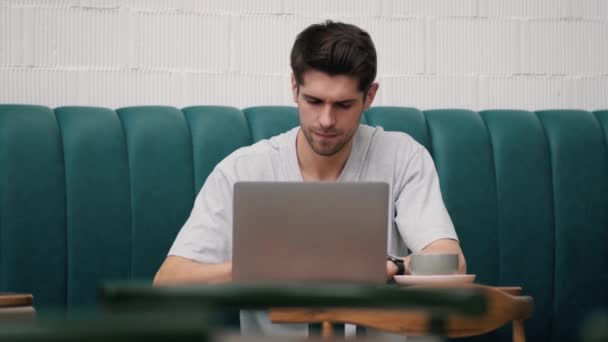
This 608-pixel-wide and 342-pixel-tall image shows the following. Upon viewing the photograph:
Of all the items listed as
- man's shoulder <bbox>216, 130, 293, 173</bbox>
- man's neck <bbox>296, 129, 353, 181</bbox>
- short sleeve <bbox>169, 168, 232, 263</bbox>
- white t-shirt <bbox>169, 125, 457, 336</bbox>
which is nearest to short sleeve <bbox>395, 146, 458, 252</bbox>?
white t-shirt <bbox>169, 125, 457, 336</bbox>

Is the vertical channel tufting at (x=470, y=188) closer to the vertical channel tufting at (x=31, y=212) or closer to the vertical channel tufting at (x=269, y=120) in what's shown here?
the vertical channel tufting at (x=269, y=120)

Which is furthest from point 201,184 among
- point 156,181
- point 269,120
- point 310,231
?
point 310,231

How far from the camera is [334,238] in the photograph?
170 cm

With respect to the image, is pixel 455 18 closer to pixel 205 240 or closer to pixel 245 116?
pixel 245 116

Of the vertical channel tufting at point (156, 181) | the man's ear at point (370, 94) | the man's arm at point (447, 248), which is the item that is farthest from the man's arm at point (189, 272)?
the man's ear at point (370, 94)

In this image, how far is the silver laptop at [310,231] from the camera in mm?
1692

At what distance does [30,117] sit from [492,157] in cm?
123

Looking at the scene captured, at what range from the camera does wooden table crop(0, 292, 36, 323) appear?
152 centimetres

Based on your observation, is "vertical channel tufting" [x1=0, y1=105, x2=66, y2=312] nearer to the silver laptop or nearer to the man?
the man

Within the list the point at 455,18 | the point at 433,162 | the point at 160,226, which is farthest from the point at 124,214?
the point at 455,18

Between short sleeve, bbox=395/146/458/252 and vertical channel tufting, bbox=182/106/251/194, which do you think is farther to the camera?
vertical channel tufting, bbox=182/106/251/194

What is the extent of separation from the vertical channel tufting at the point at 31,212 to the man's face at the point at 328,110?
63cm

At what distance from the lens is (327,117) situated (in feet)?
7.64

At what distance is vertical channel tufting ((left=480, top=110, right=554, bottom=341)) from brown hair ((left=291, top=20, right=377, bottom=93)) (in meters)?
0.53
